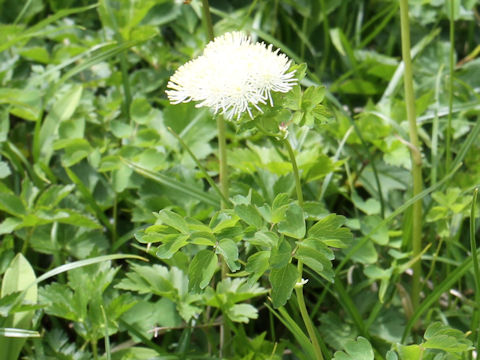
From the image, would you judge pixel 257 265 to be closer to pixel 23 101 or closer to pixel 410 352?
pixel 410 352

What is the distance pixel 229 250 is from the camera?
3.65 ft

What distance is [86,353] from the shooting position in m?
1.50

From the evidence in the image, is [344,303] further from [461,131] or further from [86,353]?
[461,131]

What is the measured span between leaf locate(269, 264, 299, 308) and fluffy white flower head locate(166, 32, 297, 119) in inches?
10.9

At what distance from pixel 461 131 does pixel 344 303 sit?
77cm

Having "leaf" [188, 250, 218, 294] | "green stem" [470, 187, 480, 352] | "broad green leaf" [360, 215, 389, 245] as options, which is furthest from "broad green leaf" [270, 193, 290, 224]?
"broad green leaf" [360, 215, 389, 245]

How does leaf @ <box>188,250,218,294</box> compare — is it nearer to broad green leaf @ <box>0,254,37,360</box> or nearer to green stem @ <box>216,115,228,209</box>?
green stem @ <box>216,115,228,209</box>

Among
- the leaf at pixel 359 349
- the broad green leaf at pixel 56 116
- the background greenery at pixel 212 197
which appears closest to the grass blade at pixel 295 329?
the background greenery at pixel 212 197

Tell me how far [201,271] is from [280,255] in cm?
15

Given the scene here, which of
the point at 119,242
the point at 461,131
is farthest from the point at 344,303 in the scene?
the point at 461,131

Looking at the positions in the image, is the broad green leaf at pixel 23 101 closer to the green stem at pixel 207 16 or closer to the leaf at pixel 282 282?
the green stem at pixel 207 16

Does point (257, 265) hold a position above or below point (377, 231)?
above

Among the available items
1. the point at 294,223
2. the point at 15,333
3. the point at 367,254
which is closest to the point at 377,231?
the point at 367,254

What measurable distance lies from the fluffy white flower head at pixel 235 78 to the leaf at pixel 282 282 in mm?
276
